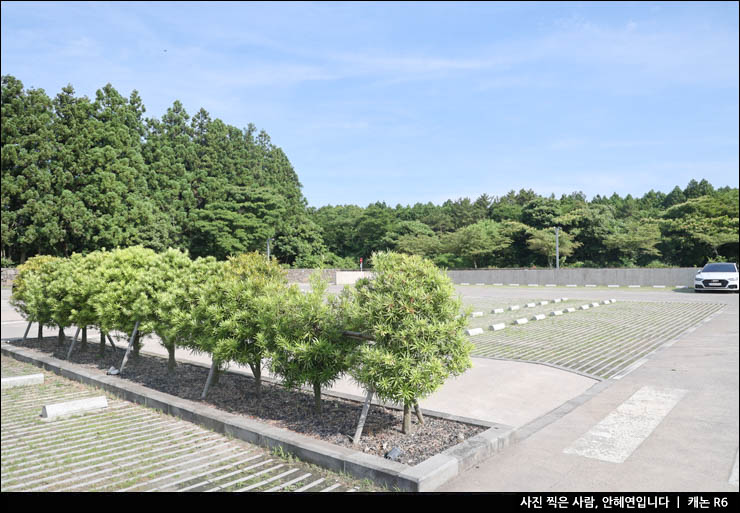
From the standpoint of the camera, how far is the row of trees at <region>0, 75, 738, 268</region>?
101ft

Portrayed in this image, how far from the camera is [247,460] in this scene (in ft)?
14.0

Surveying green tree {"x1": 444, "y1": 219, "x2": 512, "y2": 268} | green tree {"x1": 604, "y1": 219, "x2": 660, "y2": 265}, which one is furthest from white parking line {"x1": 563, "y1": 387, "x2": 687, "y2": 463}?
green tree {"x1": 444, "y1": 219, "x2": 512, "y2": 268}

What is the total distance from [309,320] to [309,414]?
3.62ft

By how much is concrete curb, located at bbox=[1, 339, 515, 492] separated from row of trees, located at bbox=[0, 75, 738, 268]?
29.1 m

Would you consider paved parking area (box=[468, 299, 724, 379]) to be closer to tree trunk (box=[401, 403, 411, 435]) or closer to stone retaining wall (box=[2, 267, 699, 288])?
tree trunk (box=[401, 403, 411, 435])

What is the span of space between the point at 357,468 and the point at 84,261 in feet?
25.9

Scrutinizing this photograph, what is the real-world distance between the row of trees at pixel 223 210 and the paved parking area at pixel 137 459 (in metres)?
28.7

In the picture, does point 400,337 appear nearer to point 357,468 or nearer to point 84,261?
point 357,468

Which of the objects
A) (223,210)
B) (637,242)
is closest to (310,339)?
(223,210)

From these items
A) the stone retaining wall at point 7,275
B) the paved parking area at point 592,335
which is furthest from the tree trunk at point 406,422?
the stone retaining wall at point 7,275

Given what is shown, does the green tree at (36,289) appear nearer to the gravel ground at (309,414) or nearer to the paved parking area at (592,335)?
the gravel ground at (309,414)

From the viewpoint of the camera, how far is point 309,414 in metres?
5.40

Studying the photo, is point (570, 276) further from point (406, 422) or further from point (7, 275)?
point (7, 275)

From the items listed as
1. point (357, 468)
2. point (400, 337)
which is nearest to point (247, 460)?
point (357, 468)
